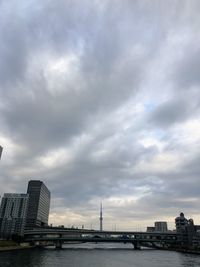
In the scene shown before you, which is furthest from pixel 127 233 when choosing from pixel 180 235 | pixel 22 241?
pixel 22 241

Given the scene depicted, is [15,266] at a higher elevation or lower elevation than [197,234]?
lower

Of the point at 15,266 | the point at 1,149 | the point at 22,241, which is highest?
the point at 1,149

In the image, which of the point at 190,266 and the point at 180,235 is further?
the point at 180,235

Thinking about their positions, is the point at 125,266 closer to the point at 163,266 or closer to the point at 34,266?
the point at 163,266

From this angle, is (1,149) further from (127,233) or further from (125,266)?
(125,266)

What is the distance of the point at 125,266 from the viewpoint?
7262 centimetres

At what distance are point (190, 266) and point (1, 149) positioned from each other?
6187 inches

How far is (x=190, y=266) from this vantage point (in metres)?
74.6

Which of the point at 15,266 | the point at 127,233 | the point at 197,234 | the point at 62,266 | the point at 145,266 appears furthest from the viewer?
the point at 127,233

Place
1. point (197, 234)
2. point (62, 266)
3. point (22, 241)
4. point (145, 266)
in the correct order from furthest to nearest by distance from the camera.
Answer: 1. point (197, 234)
2. point (22, 241)
3. point (145, 266)
4. point (62, 266)

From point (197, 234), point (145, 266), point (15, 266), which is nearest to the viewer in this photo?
point (15, 266)

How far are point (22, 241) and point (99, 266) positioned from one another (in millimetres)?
110006

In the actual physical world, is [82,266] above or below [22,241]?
below

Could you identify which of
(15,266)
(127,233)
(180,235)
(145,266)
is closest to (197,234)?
(180,235)
